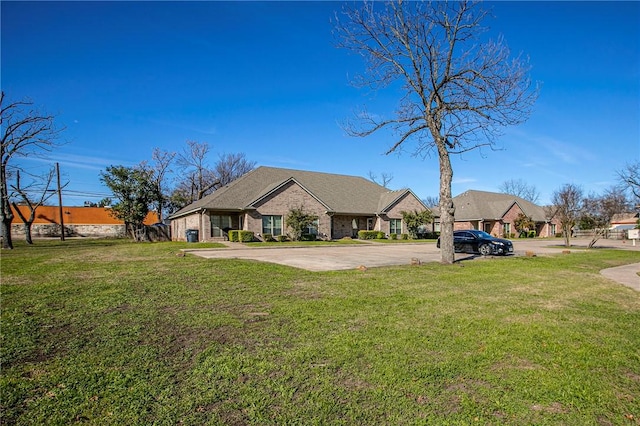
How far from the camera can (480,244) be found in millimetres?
20062

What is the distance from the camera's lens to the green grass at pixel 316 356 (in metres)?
3.12

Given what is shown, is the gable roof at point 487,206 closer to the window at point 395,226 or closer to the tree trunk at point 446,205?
the window at point 395,226

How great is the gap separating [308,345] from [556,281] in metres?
8.72

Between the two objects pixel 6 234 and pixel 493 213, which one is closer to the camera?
pixel 6 234

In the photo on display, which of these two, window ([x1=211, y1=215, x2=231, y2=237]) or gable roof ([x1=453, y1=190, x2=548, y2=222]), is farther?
gable roof ([x1=453, y1=190, x2=548, y2=222])

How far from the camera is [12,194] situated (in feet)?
103

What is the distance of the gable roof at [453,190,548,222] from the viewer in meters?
→ 45.9

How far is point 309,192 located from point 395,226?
11041 mm

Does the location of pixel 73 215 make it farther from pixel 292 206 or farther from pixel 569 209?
pixel 569 209

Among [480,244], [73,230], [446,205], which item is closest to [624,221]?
[480,244]

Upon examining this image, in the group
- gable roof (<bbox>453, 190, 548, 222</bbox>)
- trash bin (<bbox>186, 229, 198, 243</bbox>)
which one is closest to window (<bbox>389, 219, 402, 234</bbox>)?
gable roof (<bbox>453, 190, 548, 222</bbox>)

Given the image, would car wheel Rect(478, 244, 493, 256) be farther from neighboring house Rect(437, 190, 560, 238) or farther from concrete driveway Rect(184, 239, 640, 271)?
neighboring house Rect(437, 190, 560, 238)

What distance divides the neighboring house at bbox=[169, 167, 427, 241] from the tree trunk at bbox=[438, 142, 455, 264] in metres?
18.1

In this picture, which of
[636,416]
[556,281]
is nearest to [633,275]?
[556,281]
